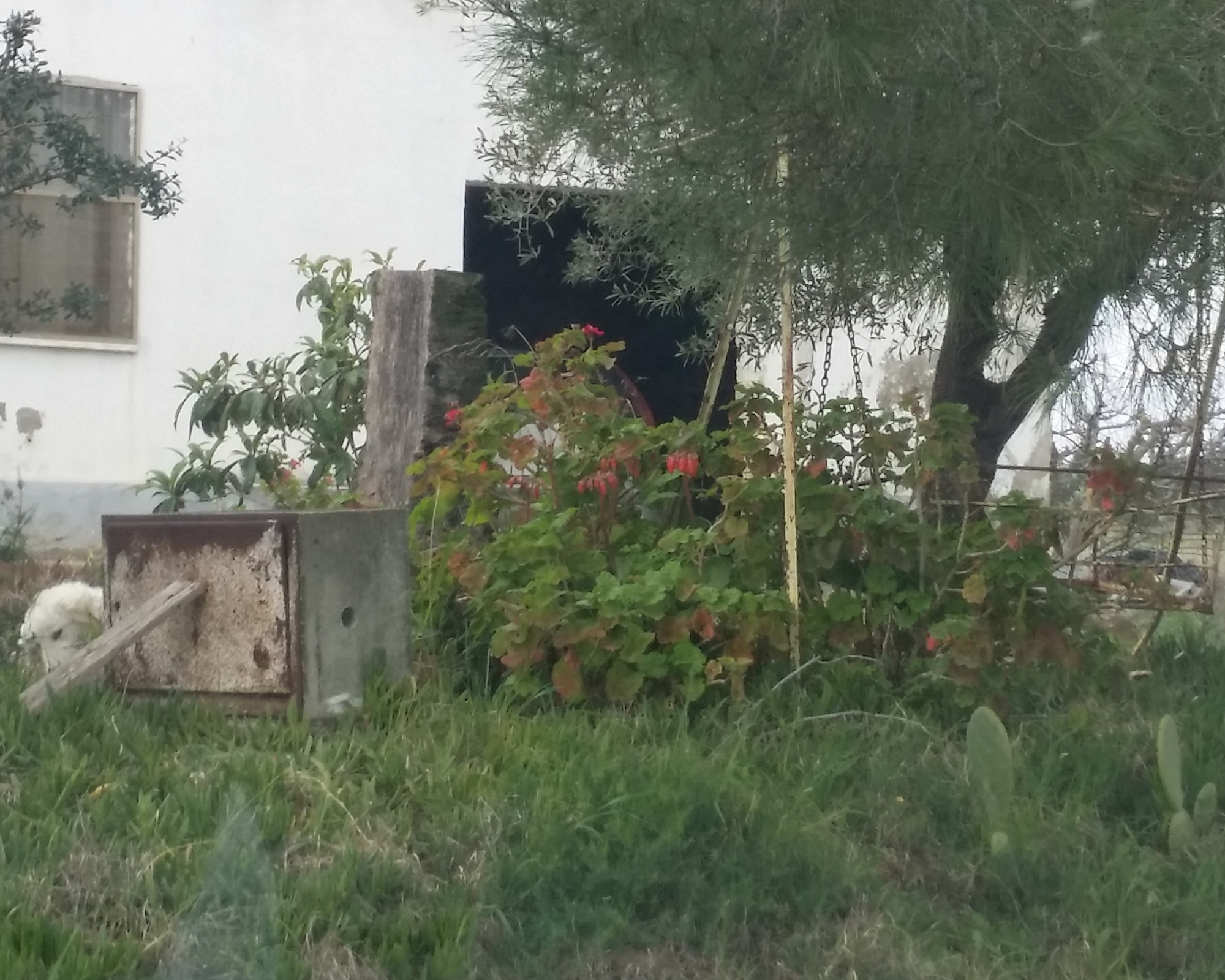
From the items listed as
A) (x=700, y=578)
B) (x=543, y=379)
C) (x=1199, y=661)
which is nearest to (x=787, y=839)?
(x=700, y=578)

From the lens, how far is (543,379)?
4609mm

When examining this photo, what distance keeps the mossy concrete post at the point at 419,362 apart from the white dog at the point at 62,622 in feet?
3.43

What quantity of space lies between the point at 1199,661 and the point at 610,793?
314 centimetres

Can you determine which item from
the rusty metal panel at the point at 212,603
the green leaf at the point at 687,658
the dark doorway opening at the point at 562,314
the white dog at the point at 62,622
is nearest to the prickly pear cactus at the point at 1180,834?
the green leaf at the point at 687,658

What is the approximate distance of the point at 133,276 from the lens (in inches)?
296

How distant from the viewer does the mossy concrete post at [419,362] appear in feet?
16.3

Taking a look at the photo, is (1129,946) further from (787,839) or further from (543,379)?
(543,379)

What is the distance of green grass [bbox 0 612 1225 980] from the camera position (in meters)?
2.97

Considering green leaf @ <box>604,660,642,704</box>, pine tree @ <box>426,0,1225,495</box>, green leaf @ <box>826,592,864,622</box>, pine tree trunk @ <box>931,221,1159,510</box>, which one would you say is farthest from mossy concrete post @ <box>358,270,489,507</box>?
pine tree trunk @ <box>931,221,1159,510</box>

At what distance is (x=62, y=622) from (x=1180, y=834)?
3530 mm

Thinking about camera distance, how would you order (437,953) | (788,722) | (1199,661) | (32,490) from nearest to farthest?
(437,953)
(788,722)
(1199,661)
(32,490)

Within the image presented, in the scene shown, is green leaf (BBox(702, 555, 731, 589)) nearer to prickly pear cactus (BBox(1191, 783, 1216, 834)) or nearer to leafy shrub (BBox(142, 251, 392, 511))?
prickly pear cactus (BBox(1191, 783, 1216, 834))

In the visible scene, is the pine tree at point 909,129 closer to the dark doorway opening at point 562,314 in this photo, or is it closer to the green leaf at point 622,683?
the green leaf at point 622,683

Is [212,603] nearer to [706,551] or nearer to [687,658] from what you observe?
[687,658]
